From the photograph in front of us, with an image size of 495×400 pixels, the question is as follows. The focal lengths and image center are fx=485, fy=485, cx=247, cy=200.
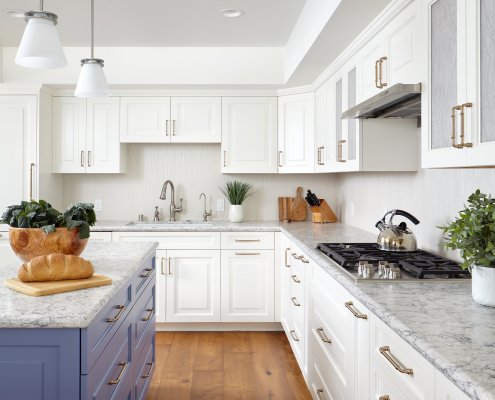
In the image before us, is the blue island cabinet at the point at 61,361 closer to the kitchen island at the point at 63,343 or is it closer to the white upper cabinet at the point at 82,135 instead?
the kitchen island at the point at 63,343

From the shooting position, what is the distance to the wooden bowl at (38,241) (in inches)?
71.9

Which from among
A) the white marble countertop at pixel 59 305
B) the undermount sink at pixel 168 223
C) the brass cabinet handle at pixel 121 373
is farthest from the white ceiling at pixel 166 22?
the brass cabinet handle at pixel 121 373

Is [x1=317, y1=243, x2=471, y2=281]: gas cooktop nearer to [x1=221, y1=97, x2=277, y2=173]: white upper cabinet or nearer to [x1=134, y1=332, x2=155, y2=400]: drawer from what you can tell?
[x1=134, y1=332, x2=155, y2=400]: drawer

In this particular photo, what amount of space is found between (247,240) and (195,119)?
1.20 meters

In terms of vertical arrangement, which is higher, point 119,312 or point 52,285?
point 52,285

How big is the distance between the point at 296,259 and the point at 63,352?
2.00 m

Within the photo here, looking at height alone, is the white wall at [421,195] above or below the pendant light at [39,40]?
below

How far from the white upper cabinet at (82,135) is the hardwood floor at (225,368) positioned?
5.47 ft

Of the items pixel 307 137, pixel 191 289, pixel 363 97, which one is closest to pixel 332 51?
pixel 363 97

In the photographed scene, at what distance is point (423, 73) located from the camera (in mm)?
1959

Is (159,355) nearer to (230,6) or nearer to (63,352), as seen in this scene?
(63,352)

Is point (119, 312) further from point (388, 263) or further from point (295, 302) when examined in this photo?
point (295, 302)

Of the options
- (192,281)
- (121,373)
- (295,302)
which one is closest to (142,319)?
(121,373)

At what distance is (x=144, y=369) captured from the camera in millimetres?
2588
